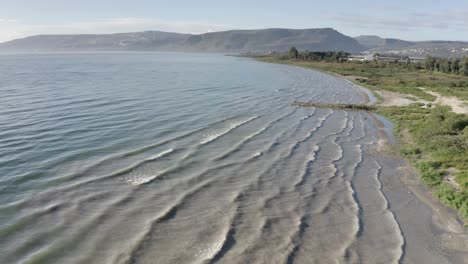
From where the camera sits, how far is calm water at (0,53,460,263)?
14.7 metres

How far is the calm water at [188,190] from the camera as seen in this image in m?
14.7

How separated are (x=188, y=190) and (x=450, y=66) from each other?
120 m

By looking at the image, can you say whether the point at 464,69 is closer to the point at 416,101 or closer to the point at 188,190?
the point at 416,101

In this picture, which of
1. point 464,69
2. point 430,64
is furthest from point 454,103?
point 430,64

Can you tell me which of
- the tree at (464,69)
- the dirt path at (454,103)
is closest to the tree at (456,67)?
the tree at (464,69)

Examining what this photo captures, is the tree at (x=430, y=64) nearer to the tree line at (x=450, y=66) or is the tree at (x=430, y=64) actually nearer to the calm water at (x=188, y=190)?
the tree line at (x=450, y=66)

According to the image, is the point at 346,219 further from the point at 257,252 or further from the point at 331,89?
the point at 331,89

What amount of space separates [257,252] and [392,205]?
28.2 feet

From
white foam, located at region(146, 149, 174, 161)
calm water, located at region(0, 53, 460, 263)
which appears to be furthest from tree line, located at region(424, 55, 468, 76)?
white foam, located at region(146, 149, 174, 161)

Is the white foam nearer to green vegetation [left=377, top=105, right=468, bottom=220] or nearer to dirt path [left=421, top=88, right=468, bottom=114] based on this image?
green vegetation [left=377, top=105, right=468, bottom=220]

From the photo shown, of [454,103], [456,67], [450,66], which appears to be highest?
[450,66]

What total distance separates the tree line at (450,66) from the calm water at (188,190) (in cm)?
→ 8612

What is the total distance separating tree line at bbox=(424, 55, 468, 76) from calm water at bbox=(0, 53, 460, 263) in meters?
86.1

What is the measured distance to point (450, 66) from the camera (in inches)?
4594
